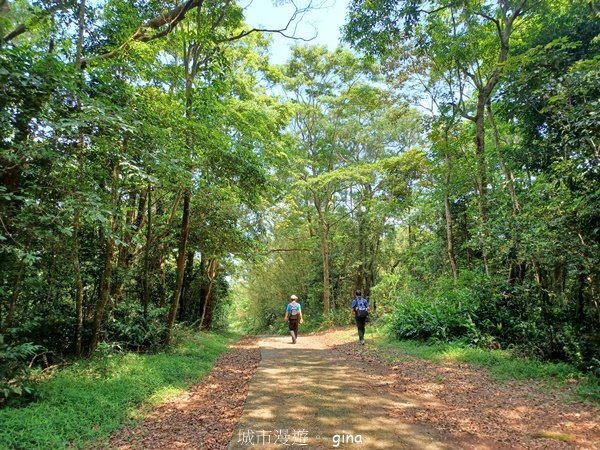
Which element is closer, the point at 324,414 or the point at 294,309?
the point at 324,414

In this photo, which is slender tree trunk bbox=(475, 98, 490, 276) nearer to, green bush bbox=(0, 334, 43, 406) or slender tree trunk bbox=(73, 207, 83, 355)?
slender tree trunk bbox=(73, 207, 83, 355)

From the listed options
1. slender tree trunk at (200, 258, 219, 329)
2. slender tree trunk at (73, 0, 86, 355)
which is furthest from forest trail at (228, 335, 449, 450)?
slender tree trunk at (200, 258, 219, 329)

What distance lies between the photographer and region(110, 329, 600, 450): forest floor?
4035mm

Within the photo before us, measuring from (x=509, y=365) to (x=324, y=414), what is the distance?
442cm

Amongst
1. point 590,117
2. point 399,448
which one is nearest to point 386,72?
point 590,117

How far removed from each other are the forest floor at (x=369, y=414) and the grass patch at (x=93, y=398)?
1.07 ft

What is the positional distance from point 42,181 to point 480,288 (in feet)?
33.3

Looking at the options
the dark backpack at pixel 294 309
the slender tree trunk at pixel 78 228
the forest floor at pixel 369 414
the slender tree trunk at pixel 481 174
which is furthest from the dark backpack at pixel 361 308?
the slender tree trunk at pixel 78 228

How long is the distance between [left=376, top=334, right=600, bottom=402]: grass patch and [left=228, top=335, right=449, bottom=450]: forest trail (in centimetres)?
215

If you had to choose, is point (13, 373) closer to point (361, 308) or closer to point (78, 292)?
point (78, 292)

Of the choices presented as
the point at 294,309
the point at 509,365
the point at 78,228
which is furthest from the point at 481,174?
the point at 78,228

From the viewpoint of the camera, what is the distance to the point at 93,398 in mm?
5199

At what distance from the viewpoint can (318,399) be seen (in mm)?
5344

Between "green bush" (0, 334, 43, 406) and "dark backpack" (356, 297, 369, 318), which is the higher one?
"dark backpack" (356, 297, 369, 318)
